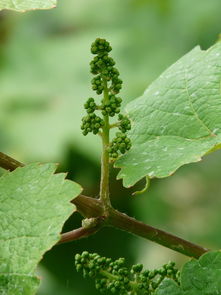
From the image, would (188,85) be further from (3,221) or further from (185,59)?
(3,221)

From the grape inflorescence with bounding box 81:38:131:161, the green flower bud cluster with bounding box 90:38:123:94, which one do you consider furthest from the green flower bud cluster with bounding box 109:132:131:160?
the green flower bud cluster with bounding box 90:38:123:94

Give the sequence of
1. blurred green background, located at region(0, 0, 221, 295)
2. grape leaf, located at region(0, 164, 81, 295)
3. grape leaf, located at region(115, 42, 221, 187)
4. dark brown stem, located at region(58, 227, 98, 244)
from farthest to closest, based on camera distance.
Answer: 1. blurred green background, located at region(0, 0, 221, 295)
2. grape leaf, located at region(115, 42, 221, 187)
3. dark brown stem, located at region(58, 227, 98, 244)
4. grape leaf, located at region(0, 164, 81, 295)

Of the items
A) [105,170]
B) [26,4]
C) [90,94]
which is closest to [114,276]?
[105,170]

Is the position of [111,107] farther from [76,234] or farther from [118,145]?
[76,234]

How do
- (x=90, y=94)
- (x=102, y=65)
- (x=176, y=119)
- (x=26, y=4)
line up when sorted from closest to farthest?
(x=26, y=4)
(x=102, y=65)
(x=176, y=119)
(x=90, y=94)

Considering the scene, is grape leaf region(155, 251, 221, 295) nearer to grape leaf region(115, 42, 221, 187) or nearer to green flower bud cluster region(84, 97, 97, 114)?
grape leaf region(115, 42, 221, 187)

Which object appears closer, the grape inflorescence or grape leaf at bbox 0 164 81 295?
grape leaf at bbox 0 164 81 295
